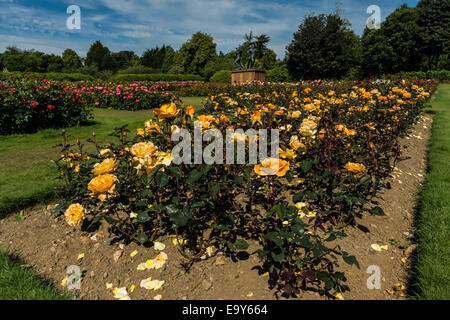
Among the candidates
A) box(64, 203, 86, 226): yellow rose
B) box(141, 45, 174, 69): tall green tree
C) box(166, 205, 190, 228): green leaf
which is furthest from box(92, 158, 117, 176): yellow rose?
box(141, 45, 174, 69): tall green tree

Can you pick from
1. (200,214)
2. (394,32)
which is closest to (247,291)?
(200,214)

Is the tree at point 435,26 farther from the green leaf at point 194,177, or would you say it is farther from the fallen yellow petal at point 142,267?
the fallen yellow petal at point 142,267

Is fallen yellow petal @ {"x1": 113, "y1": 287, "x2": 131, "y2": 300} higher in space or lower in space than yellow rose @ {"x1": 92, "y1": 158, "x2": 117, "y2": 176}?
lower

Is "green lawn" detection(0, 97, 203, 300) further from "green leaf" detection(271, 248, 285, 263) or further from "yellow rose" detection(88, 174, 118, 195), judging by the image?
"green leaf" detection(271, 248, 285, 263)

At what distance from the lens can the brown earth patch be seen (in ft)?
5.71

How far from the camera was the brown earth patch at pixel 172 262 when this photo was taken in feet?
5.71

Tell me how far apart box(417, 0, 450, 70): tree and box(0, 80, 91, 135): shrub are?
45551 mm

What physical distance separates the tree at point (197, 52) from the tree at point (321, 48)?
20256 millimetres

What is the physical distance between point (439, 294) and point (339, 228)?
813mm

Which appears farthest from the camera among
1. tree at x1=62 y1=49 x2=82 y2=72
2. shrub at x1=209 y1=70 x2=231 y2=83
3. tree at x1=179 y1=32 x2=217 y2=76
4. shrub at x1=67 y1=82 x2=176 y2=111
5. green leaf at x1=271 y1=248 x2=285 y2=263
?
tree at x1=62 y1=49 x2=82 y2=72

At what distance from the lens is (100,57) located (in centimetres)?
6400

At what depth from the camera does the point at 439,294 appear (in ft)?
5.30

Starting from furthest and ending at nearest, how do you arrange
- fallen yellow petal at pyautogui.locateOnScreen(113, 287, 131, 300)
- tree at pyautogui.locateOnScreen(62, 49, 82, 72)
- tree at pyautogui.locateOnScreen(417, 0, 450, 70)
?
tree at pyautogui.locateOnScreen(62, 49, 82, 72) < tree at pyautogui.locateOnScreen(417, 0, 450, 70) < fallen yellow petal at pyautogui.locateOnScreen(113, 287, 131, 300)

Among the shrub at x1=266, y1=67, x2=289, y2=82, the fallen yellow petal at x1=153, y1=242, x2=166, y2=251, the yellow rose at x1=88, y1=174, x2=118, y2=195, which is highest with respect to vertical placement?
the shrub at x1=266, y1=67, x2=289, y2=82
